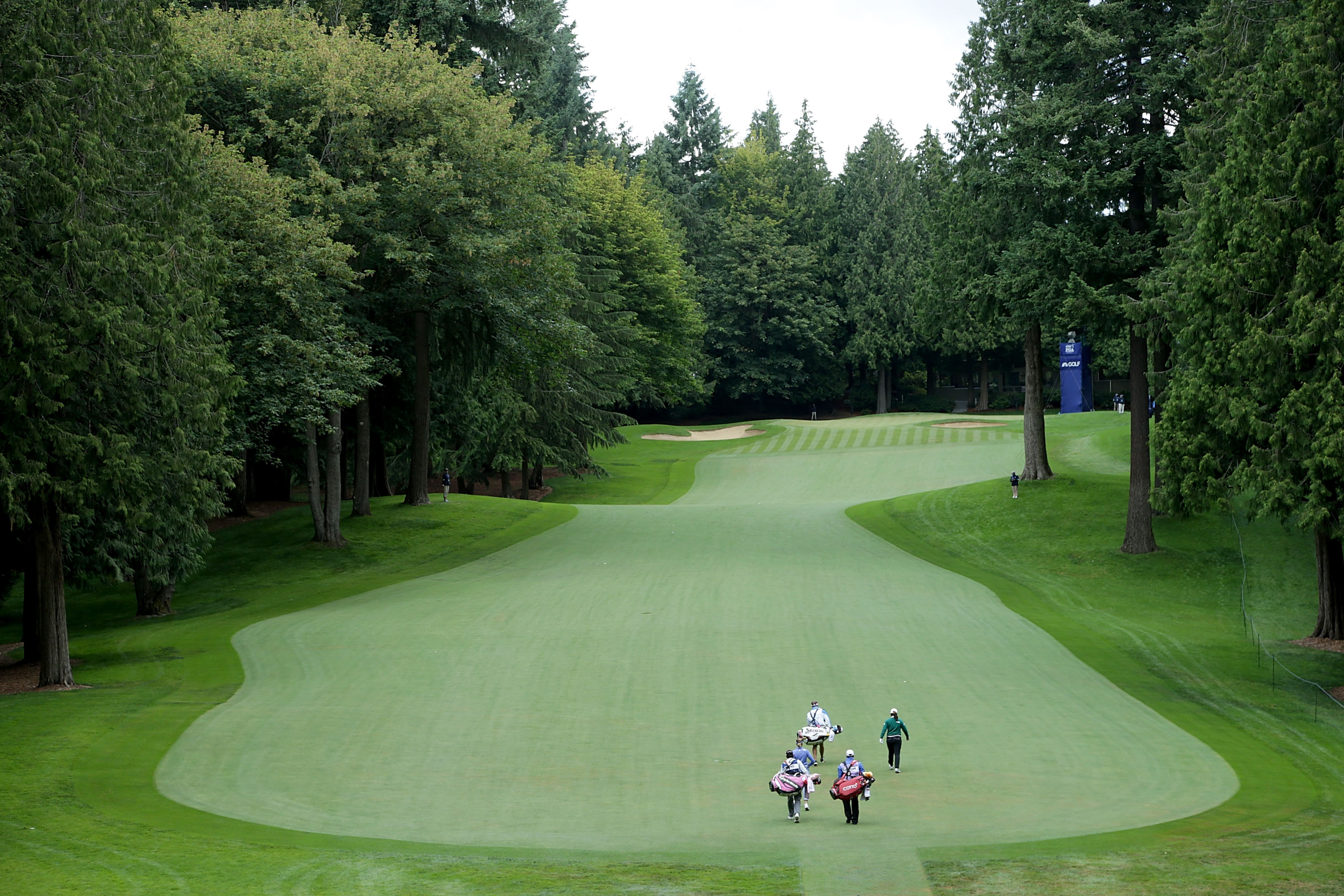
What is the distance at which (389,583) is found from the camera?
108 ft

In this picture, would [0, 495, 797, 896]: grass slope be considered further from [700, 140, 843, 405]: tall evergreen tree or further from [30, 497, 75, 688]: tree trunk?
[700, 140, 843, 405]: tall evergreen tree

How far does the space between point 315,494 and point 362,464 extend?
3.67 metres

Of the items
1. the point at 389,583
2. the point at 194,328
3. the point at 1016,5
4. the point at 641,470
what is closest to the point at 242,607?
the point at 389,583

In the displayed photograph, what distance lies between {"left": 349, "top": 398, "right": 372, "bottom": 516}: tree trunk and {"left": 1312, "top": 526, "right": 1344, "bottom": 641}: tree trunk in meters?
27.5

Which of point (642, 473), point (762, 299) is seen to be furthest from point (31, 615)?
point (762, 299)

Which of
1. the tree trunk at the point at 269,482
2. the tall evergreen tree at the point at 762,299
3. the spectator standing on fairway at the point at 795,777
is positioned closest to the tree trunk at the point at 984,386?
the tall evergreen tree at the point at 762,299

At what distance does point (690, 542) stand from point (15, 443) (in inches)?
824

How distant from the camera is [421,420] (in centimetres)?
3972

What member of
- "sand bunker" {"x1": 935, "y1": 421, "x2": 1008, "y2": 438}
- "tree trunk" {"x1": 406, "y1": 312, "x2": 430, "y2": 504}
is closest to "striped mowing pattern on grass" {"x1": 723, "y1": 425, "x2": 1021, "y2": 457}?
"sand bunker" {"x1": 935, "y1": 421, "x2": 1008, "y2": 438}

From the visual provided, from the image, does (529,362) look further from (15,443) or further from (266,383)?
(15,443)

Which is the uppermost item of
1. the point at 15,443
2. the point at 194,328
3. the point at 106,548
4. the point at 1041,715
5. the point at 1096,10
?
the point at 1096,10

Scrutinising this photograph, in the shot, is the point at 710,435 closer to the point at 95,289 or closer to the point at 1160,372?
the point at 1160,372

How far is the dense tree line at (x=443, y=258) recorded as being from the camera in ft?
68.1

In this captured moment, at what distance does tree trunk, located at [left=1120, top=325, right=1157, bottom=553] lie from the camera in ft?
107
